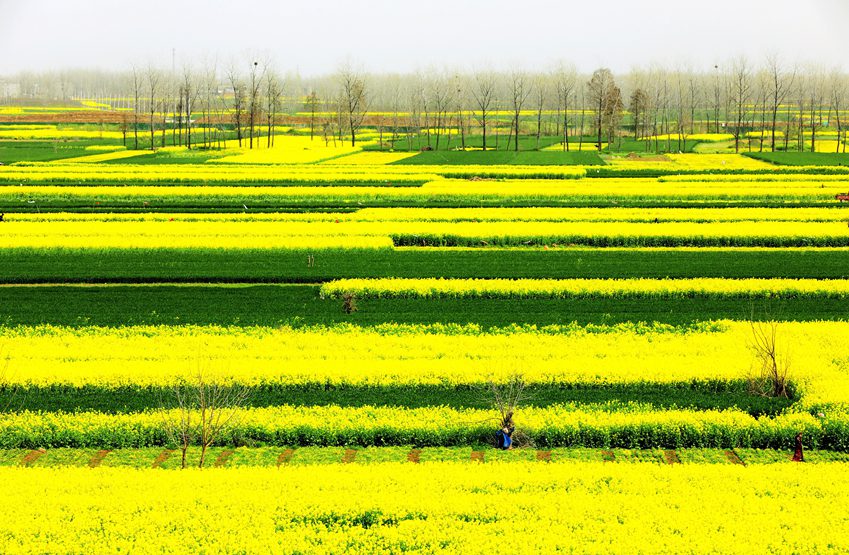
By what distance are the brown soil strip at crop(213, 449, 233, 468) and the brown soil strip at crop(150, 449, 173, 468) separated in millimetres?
1015

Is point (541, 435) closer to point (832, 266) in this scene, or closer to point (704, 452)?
point (704, 452)

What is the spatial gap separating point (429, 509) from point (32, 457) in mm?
8448

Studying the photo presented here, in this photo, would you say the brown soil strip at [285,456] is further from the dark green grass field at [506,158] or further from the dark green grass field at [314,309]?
the dark green grass field at [506,158]

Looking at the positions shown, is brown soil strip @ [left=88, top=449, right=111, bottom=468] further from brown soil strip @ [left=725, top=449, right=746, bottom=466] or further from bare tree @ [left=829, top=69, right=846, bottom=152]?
bare tree @ [left=829, top=69, right=846, bottom=152]

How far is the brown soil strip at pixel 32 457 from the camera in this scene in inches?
708

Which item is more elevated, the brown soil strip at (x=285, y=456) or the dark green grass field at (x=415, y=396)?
the dark green grass field at (x=415, y=396)

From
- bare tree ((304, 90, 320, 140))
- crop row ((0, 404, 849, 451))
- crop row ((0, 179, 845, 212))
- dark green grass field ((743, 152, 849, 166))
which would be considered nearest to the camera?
crop row ((0, 404, 849, 451))

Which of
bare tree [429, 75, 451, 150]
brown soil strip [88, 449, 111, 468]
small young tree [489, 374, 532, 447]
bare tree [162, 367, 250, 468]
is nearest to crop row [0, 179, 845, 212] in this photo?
bare tree [162, 367, 250, 468]

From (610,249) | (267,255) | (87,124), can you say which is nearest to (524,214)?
(610,249)

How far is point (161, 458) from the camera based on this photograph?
18.3m

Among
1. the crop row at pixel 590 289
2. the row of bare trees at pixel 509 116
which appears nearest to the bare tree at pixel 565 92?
the row of bare trees at pixel 509 116

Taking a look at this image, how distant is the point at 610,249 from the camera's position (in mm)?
39969

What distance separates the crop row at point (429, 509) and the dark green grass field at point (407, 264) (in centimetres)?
1728

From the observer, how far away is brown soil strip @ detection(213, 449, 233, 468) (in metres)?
18.1
